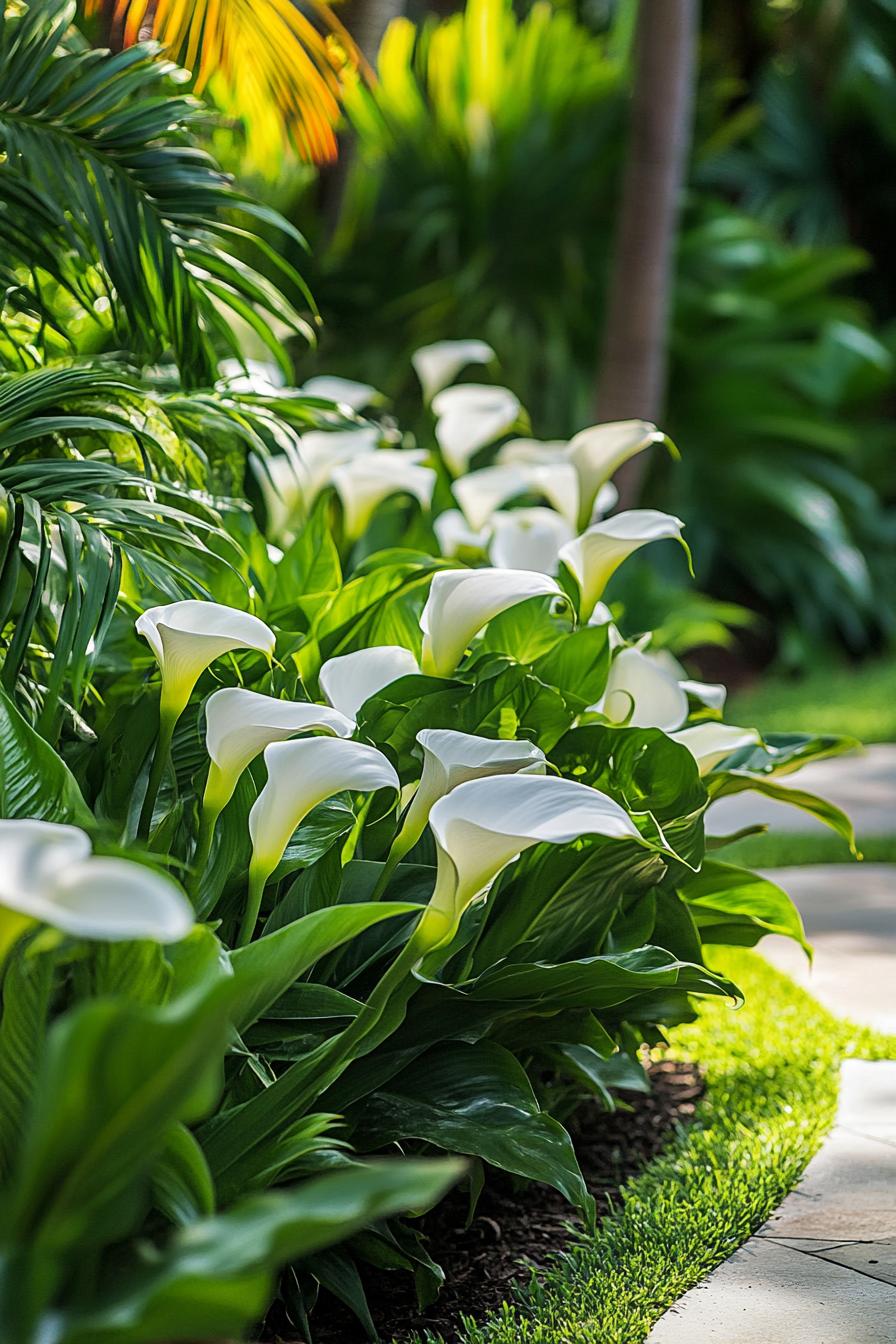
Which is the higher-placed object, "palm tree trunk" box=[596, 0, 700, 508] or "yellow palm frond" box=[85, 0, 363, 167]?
"yellow palm frond" box=[85, 0, 363, 167]

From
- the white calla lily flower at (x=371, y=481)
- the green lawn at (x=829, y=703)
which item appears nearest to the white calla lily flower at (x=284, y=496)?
the white calla lily flower at (x=371, y=481)

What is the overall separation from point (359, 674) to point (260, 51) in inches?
93.0

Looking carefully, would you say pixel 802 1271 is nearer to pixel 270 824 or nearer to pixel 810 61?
pixel 270 824

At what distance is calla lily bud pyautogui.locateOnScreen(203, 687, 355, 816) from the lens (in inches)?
64.1

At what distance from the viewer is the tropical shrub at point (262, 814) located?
3.33 feet

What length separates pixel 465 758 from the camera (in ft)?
→ 5.43

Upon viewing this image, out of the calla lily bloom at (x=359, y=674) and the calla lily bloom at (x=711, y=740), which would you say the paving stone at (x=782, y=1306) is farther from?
the calla lily bloom at (x=359, y=674)

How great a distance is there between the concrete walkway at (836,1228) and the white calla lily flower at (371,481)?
4.51 feet

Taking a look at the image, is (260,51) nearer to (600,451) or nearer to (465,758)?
(600,451)

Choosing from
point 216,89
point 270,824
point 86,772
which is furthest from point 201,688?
point 216,89

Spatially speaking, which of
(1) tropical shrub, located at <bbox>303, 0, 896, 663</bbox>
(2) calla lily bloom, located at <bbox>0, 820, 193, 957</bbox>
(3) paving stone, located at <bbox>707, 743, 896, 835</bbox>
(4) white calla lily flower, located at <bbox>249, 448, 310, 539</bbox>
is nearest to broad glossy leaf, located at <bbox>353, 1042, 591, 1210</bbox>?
(2) calla lily bloom, located at <bbox>0, 820, 193, 957</bbox>

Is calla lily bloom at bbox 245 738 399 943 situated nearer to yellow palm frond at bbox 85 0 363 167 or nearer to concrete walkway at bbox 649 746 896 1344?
concrete walkway at bbox 649 746 896 1344

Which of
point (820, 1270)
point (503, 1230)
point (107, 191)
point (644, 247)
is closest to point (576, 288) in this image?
point (644, 247)

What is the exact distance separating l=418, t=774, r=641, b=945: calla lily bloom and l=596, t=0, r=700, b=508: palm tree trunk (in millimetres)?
4001
